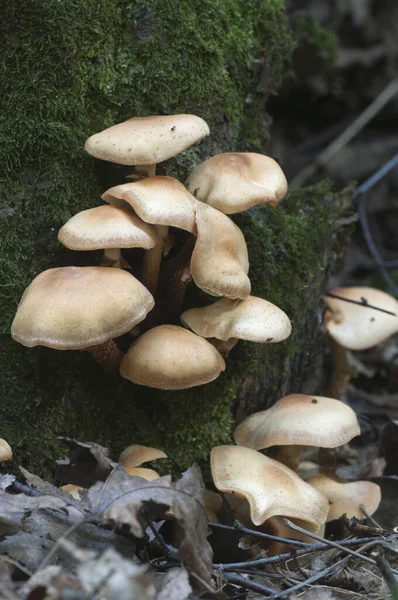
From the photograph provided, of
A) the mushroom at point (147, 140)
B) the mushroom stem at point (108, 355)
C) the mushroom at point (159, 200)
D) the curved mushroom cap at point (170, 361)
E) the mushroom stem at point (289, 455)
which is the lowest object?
the mushroom stem at point (289, 455)

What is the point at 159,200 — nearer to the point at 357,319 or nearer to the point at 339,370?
the point at 357,319

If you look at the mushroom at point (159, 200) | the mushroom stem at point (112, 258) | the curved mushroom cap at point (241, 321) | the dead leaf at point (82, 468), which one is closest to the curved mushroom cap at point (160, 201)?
the mushroom at point (159, 200)

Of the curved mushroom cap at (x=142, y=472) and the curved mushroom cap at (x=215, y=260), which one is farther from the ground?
the curved mushroom cap at (x=215, y=260)

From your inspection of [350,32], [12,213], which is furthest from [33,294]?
[350,32]

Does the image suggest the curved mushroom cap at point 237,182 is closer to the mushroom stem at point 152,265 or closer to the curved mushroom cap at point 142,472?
the mushroom stem at point 152,265

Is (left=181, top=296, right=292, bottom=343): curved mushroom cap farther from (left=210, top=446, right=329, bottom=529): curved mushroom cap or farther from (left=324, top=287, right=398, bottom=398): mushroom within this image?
(left=324, top=287, right=398, bottom=398): mushroom

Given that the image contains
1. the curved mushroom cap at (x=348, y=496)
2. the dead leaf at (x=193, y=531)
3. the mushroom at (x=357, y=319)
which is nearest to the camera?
the dead leaf at (x=193, y=531)

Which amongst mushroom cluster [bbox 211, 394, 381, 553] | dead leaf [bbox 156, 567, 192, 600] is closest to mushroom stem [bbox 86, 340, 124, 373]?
mushroom cluster [bbox 211, 394, 381, 553]

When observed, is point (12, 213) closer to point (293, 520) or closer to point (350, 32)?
point (293, 520)
